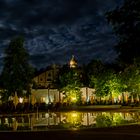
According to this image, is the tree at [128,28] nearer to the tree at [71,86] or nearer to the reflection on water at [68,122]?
the reflection on water at [68,122]

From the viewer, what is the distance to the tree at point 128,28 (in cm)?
2627

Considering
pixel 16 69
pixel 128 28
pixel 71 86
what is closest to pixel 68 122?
pixel 128 28

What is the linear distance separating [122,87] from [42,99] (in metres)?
23.0

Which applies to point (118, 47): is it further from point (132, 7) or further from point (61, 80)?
point (61, 80)

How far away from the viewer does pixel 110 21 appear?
28.0m

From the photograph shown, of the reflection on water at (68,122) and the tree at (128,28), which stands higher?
the tree at (128,28)

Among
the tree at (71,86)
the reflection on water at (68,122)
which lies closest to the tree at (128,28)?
the reflection on water at (68,122)

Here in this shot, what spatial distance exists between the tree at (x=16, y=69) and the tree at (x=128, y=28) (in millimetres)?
42446

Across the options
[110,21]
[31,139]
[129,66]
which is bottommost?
[31,139]

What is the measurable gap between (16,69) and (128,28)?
143ft

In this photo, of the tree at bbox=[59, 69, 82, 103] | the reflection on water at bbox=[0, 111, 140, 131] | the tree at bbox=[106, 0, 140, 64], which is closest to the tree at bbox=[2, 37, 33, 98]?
the tree at bbox=[59, 69, 82, 103]

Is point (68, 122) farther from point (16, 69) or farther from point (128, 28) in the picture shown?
point (16, 69)

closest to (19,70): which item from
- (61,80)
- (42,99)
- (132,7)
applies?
(61,80)

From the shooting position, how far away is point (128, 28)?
2700cm
